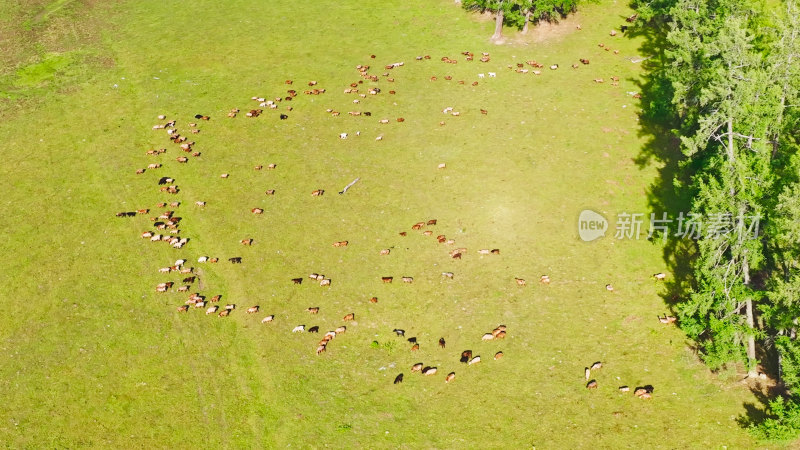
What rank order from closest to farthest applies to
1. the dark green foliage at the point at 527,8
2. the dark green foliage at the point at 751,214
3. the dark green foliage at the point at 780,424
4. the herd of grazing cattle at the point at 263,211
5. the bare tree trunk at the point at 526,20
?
the dark green foliage at the point at 780,424, the dark green foliage at the point at 751,214, the herd of grazing cattle at the point at 263,211, the dark green foliage at the point at 527,8, the bare tree trunk at the point at 526,20

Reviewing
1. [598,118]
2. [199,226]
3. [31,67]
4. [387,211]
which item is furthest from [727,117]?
[31,67]

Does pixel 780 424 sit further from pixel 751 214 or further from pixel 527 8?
pixel 527 8

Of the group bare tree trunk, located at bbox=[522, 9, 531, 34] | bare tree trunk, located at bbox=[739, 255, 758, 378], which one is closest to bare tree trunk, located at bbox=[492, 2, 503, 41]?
bare tree trunk, located at bbox=[522, 9, 531, 34]

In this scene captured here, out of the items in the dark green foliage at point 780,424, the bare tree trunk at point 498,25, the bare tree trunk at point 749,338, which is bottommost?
the dark green foliage at point 780,424

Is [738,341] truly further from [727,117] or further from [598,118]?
[598,118]

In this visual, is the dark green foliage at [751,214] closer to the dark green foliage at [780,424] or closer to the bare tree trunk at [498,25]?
the dark green foliage at [780,424]

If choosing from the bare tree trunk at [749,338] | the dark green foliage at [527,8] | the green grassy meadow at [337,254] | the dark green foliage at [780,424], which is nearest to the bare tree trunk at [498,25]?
the dark green foliage at [527,8]
